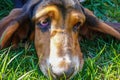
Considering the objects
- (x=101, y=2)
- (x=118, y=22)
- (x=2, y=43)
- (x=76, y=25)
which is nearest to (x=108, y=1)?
(x=101, y=2)

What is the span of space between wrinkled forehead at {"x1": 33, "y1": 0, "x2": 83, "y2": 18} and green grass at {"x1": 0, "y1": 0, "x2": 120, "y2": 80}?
1.40ft

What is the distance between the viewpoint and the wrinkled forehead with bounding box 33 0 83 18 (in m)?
3.93

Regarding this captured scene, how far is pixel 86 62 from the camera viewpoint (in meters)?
4.13

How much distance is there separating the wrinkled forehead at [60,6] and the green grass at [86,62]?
0.43 m

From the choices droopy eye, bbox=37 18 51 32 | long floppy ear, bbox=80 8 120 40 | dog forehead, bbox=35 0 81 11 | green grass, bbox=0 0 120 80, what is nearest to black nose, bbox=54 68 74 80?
green grass, bbox=0 0 120 80

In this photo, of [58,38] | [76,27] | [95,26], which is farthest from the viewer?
[95,26]

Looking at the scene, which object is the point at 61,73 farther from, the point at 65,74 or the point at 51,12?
the point at 51,12

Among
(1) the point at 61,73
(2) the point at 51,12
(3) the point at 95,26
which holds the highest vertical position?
(2) the point at 51,12

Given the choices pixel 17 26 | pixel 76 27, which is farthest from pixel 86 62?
pixel 17 26

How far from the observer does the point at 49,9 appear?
392cm

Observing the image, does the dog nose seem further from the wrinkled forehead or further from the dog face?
the wrinkled forehead

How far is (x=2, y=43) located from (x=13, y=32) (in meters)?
0.15

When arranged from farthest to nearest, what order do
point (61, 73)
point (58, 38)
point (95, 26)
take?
point (95, 26) < point (58, 38) < point (61, 73)

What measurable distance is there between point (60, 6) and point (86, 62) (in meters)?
0.59
